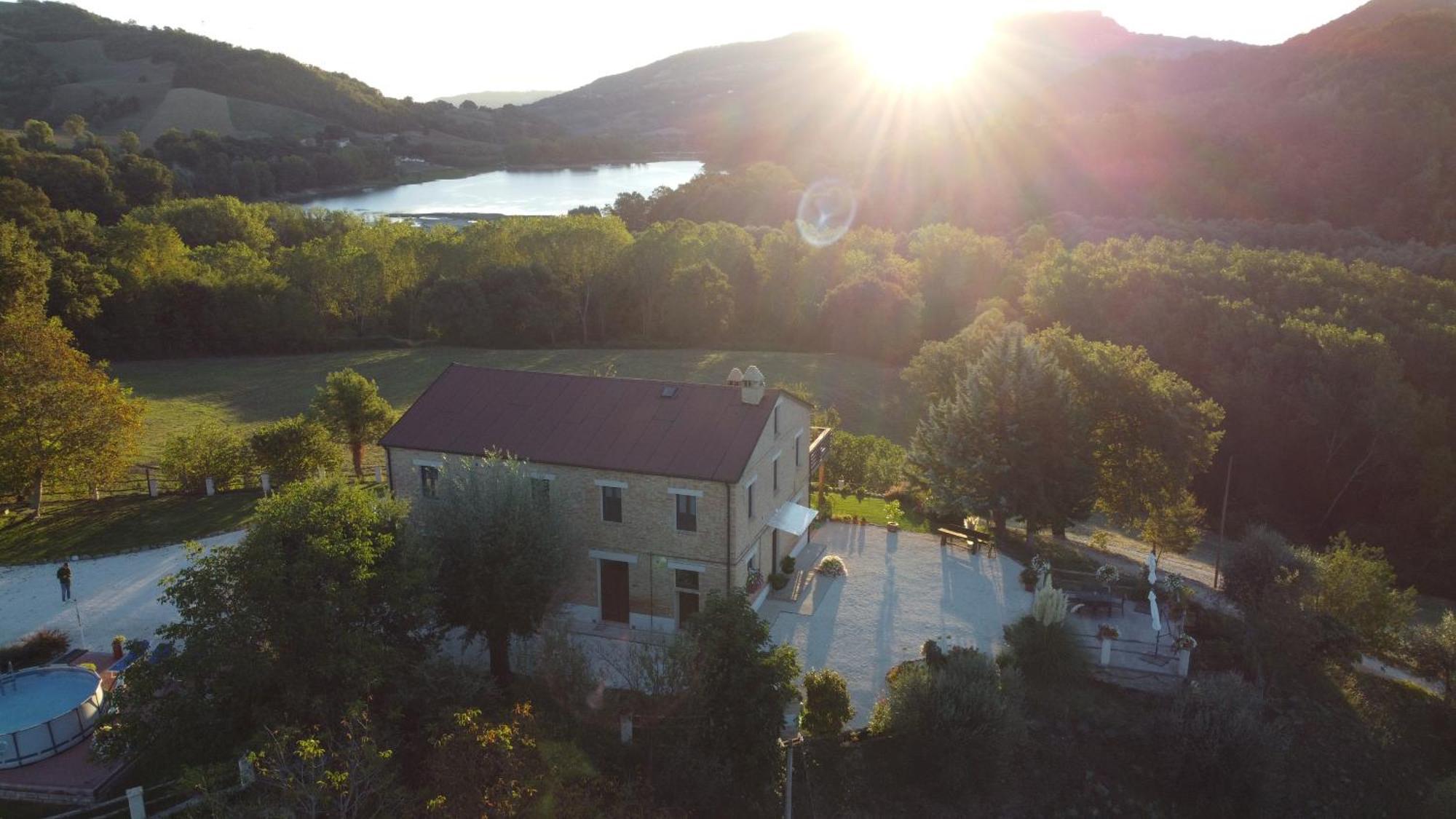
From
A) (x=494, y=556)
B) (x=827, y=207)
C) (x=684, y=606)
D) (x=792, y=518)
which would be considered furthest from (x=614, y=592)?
(x=827, y=207)

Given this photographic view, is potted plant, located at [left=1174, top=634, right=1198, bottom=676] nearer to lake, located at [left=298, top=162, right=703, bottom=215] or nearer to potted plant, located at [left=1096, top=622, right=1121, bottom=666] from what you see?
potted plant, located at [left=1096, top=622, right=1121, bottom=666]

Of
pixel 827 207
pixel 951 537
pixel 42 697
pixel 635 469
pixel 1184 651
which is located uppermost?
pixel 827 207

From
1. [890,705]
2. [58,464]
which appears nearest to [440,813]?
[890,705]

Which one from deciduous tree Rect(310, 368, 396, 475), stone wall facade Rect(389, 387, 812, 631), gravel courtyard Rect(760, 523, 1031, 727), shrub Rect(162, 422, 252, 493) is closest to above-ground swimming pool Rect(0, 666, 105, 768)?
stone wall facade Rect(389, 387, 812, 631)

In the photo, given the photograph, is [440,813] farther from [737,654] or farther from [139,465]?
[139,465]

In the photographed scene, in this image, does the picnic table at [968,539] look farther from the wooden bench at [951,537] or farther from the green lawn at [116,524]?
the green lawn at [116,524]

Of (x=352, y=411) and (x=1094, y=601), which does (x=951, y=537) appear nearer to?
(x=1094, y=601)
